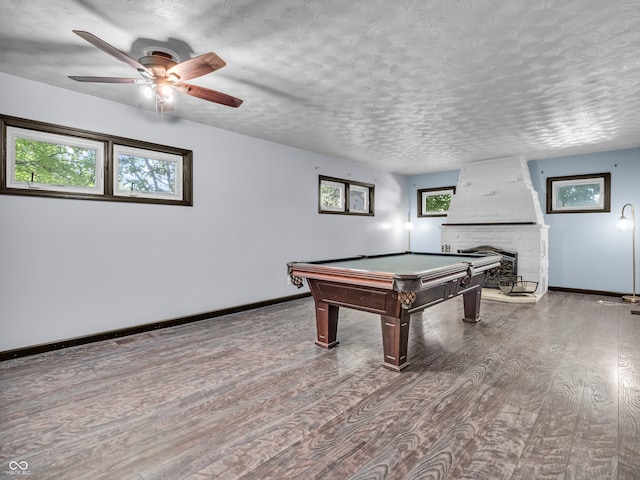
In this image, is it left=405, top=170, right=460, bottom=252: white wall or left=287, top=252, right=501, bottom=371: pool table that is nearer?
left=287, top=252, right=501, bottom=371: pool table

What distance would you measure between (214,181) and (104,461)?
134 inches

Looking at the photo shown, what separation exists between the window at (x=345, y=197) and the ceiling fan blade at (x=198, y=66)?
3.68 metres

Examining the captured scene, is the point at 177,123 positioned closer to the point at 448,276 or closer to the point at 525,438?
the point at 448,276

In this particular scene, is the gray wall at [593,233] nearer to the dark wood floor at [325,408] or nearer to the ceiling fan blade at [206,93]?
the dark wood floor at [325,408]

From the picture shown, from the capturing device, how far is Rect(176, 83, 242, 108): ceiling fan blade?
2.60 m

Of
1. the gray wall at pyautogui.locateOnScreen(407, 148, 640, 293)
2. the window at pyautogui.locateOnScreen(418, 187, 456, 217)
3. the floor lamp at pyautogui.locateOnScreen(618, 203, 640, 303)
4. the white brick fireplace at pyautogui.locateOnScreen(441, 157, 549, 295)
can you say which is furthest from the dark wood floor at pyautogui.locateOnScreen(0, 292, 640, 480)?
the window at pyautogui.locateOnScreen(418, 187, 456, 217)

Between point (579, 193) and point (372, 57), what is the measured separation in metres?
5.35

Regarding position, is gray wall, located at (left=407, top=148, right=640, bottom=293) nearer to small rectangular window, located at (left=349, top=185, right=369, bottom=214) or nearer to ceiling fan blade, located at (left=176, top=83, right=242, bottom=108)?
small rectangular window, located at (left=349, top=185, right=369, bottom=214)

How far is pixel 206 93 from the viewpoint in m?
2.69

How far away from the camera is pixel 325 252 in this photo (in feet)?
19.8

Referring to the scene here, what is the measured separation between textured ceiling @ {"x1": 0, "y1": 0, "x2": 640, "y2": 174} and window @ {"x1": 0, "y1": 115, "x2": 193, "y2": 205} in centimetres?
47

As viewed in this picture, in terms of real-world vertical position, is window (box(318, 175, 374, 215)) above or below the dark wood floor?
above

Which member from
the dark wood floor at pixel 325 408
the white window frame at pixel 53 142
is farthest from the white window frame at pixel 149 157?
the dark wood floor at pixel 325 408

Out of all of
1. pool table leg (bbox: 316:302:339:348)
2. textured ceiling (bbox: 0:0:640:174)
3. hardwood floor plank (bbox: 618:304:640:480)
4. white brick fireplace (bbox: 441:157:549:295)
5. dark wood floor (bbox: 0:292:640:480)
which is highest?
textured ceiling (bbox: 0:0:640:174)
